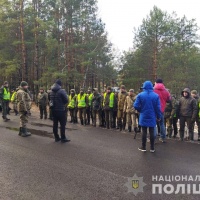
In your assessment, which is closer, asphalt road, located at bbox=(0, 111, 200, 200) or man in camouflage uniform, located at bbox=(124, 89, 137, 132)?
asphalt road, located at bbox=(0, 111, 200, 200)

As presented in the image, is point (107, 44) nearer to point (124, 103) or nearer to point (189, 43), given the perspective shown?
point (189, 43)

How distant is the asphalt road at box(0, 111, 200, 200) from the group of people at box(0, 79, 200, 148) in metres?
0.69

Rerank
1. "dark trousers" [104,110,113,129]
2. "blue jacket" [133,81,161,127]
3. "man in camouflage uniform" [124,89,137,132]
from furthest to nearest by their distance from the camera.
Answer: "dark trousers" [104,110,113,129] < "man in camouflage uniform" [124,89,137,132] < "blue jacket" [133,81,161,127]

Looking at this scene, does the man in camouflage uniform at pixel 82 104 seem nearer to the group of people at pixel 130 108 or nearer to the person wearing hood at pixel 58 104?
the group of people at pixel 130 108

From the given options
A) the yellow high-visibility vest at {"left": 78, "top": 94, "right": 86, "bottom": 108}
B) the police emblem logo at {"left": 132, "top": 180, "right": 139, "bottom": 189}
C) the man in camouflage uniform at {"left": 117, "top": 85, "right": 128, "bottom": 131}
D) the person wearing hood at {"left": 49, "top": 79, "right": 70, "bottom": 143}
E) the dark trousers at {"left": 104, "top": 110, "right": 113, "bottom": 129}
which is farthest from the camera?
the yellow high-visibility vest at {"left": 78, "top": 94, "right": 86, "bottom": 108}

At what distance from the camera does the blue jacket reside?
6.93m

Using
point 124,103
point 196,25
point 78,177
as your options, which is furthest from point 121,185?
point 196,25

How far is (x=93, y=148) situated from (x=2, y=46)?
26.5 metres

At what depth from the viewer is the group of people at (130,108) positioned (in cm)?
701

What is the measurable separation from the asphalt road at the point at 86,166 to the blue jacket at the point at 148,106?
915 millimetres

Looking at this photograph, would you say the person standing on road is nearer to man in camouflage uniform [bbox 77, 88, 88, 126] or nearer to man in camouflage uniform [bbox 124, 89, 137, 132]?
man in camouflage uniform [bbox 77, 88, 88, 126]

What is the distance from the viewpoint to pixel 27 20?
27203 millimetres

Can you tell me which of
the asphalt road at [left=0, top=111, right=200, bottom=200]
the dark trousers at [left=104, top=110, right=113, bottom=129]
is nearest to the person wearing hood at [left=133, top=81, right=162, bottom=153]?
the asphalt road at [left=0, top=111, right=200, bottom=200]

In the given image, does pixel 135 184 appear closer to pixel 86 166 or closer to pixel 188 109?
pixel 86 166
